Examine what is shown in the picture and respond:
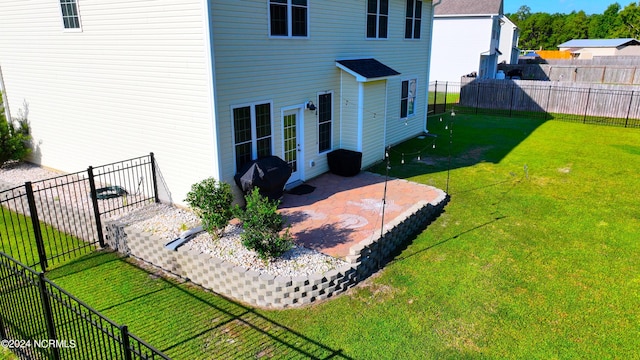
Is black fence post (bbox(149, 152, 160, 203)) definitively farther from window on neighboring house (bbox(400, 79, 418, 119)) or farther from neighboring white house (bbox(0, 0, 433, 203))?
window on neighboring house (bbox(400, 79, 418, 119))

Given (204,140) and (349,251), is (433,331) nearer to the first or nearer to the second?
(349,251)

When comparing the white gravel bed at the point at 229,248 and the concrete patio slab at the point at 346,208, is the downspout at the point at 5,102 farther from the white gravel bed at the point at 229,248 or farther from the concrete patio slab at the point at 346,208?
the concrete patio slab at the point at 346,208

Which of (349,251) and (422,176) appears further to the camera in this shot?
(422,176)

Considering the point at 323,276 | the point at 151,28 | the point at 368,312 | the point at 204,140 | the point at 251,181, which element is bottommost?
the point at 368,312

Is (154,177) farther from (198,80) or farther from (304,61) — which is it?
(304,61)

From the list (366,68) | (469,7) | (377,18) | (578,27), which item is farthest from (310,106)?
(578,27)

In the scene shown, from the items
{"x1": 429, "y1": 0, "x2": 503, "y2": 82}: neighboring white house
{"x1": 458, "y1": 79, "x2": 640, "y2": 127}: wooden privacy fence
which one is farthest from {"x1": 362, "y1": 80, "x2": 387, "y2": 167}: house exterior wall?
{"x1": 429, "y1": 0, "x2": 503, "y2": 82}: neighboring white house

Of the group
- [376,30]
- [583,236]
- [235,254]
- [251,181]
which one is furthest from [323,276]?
[376,30]
